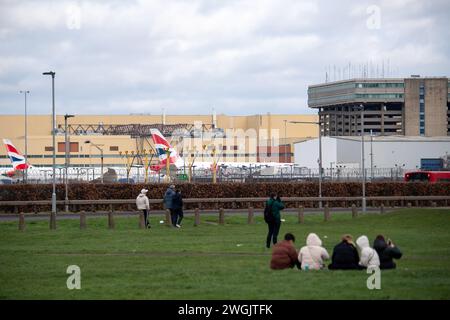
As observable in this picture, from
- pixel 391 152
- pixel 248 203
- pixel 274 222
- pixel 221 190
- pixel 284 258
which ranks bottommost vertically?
pixel 284 258

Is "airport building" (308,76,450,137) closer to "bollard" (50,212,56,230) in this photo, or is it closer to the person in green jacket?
"bollard" (50,212,56,230)

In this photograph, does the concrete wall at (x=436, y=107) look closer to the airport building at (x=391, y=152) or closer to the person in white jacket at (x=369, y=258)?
the airport building at (x=391, y=152)

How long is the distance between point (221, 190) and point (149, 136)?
84.0 meters

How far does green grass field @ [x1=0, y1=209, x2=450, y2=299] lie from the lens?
21469mm

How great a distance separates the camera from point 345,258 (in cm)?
2466

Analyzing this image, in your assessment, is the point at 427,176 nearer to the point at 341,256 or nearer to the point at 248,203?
the point at 248,203

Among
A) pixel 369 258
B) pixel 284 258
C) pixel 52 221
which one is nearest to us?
pixel 369 258

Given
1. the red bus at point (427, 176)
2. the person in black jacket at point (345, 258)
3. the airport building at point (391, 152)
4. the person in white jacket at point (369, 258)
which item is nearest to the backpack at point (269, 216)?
the person in black jacket at point (345, 258)

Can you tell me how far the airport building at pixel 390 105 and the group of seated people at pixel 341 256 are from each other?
140202 millimetres

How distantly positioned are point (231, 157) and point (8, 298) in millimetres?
143107

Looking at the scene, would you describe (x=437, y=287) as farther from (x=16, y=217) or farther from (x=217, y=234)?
(x=16, y=217)

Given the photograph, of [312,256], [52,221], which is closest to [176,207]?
[52,221]

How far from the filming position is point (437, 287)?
2162 cm
